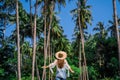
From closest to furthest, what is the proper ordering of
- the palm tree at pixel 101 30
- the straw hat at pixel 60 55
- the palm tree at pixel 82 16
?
the straw hat at pixel 60 55 → the palm tree at pixel 82 16 → the palm tree at pixel 101 30

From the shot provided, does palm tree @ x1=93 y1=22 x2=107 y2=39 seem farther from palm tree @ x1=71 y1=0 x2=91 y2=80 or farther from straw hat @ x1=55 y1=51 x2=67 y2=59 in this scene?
straw hat @ x1=55 y1=51 x2=67 y2=59

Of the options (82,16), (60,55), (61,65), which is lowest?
(61,65)

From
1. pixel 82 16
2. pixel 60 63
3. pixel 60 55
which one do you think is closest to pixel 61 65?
pixel 60 63

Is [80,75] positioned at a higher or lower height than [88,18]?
lower

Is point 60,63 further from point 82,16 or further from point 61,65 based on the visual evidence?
point 82,16

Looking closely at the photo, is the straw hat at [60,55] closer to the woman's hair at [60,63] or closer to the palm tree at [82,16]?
the woman's hair at [60,63]

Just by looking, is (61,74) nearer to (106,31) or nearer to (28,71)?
(28,71)

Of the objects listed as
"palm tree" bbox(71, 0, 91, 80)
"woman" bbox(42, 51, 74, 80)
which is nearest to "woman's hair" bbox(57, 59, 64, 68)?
"woman" bbox(42, 51, 74, 80)

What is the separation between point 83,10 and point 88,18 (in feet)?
5.32

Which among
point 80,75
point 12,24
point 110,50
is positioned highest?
point 12,24

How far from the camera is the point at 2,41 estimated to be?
49.8 meters

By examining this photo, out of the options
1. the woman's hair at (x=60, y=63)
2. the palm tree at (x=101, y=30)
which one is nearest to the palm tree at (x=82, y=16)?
the palm tree at (x=101, y=30)

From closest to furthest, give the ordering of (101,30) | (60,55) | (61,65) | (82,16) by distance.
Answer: (60,55) < (61,65) < (82,16) < (101,30)

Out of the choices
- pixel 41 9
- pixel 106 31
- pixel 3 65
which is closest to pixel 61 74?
pixel 41 9
